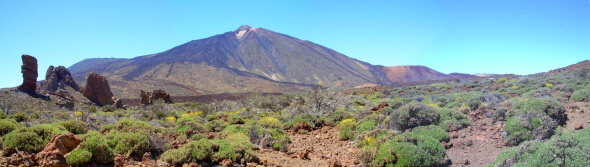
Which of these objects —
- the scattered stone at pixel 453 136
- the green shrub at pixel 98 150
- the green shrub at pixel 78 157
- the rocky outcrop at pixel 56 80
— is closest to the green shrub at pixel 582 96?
the scattered stone at pixel 453 136

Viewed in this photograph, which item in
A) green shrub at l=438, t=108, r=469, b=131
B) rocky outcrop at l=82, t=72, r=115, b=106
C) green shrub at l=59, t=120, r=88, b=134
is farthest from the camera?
rocky outcrop at l=82, t=72, r=115, b=106

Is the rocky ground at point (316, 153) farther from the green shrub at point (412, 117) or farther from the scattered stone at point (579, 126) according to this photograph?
the scattered stone at point (579, 126)

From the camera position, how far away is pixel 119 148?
242 inches

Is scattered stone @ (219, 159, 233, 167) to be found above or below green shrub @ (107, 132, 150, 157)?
below

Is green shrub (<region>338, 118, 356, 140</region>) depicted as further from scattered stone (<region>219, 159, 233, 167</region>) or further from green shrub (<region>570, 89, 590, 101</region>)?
green shrub (<region>570, 89, 590, 101</region>)

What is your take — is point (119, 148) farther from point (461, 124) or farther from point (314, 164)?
point (461, 124)

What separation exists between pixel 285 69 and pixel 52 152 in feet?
309

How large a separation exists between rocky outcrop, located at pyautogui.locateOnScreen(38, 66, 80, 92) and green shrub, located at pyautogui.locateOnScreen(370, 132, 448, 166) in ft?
111

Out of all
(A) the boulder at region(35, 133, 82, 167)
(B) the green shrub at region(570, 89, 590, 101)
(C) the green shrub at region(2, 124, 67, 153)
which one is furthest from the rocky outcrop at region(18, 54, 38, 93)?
(B) the green shrub at region(570, 89, 590, 101)

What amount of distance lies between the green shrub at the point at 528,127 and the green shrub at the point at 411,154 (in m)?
2.00

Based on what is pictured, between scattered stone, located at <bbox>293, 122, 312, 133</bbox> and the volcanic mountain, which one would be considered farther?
the volcanic mountain

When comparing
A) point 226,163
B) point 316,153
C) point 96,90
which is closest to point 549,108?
point 316,153

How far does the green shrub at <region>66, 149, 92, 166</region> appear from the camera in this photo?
17.1 feet

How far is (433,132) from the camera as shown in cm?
809
